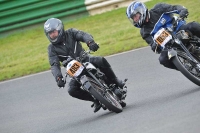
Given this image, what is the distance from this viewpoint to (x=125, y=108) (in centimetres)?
1121

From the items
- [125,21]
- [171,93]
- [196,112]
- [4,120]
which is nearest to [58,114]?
[4,120]

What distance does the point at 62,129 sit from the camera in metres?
10.7

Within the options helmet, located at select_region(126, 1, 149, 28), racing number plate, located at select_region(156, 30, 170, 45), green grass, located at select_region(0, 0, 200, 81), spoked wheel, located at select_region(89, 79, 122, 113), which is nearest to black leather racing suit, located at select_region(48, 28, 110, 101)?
spoked wheel, located at select_region(89, 79, 122, 113)

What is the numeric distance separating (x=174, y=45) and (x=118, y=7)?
10.6m

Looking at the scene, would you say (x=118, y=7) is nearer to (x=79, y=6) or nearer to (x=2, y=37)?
(x=79, y=6)

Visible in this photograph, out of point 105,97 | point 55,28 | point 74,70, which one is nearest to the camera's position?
point 74,70

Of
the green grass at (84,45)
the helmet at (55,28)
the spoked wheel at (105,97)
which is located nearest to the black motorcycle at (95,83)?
the spoked wheel at (105,97)

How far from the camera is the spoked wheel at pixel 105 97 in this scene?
10344 millimetres

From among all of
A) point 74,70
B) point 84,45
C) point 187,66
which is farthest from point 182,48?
point 84,45

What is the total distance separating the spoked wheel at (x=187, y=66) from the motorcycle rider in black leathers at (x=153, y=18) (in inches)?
8.8

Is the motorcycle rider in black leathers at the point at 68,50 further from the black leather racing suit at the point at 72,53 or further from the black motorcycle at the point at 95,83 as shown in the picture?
the black motorcycle at the point at 95,83

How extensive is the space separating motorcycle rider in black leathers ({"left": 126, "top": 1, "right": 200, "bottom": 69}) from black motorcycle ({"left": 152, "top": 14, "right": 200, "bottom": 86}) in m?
0.10

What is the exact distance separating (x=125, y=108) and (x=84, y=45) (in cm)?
752

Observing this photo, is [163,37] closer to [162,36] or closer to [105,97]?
[162,36]
